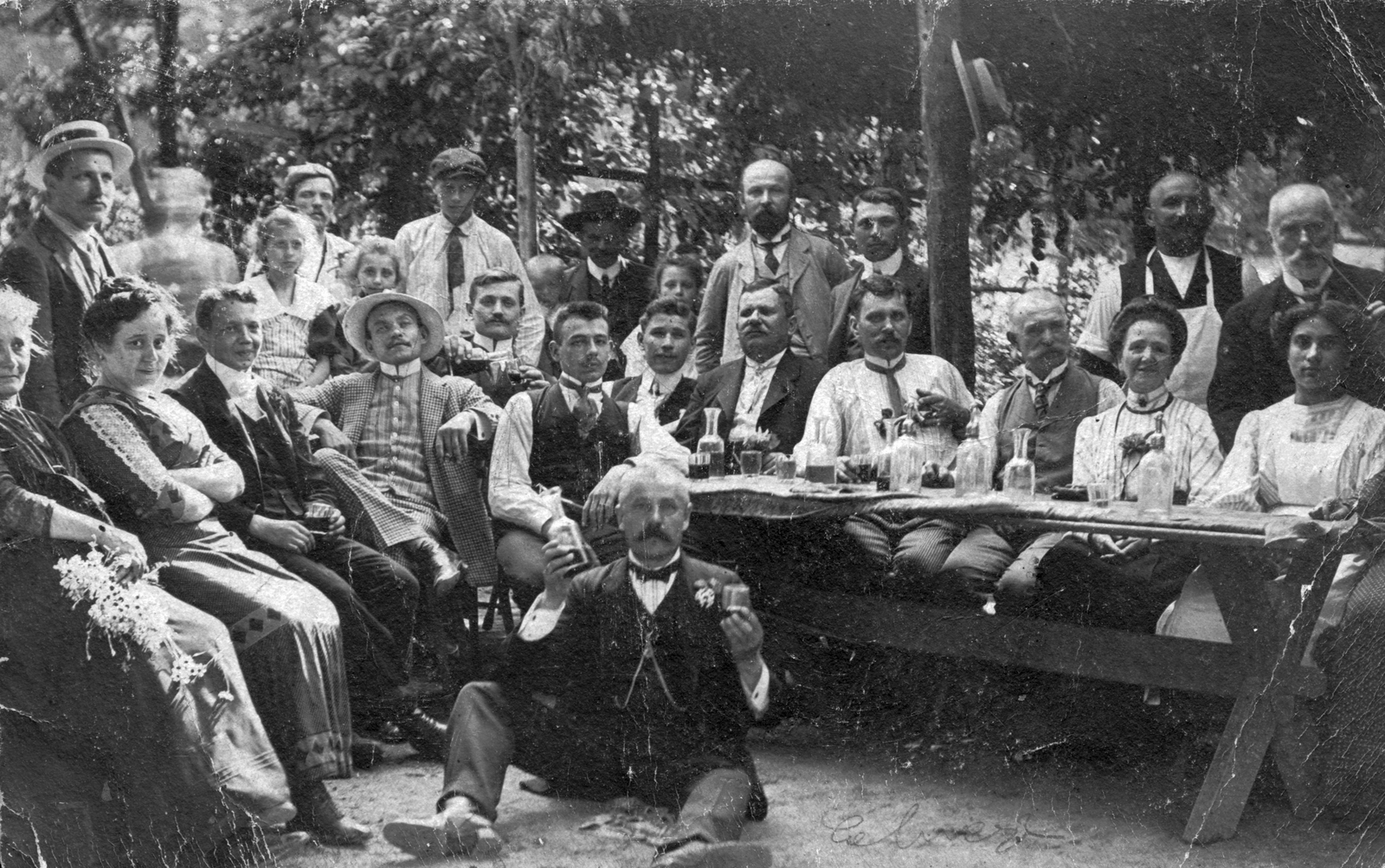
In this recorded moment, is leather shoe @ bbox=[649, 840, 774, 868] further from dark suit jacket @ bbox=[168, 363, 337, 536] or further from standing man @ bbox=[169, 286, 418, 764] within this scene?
dark suit jacket @ bbox=[168, 363, 337, 536]

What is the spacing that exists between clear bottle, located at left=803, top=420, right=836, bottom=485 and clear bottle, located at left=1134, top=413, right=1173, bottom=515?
0.92 meters

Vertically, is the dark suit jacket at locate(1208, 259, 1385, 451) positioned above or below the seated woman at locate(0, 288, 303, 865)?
above

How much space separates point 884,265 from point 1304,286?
1.28 m

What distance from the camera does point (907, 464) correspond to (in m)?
4.35

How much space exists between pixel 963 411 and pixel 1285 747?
54.5 inches

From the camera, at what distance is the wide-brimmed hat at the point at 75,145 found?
4.24 m

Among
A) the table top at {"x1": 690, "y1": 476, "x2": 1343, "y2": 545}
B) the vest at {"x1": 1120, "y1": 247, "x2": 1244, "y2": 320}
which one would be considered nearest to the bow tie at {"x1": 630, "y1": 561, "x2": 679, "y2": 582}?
the table top at {"x1": 690, "y1": 476, "x2": 1343, "y2": 545}

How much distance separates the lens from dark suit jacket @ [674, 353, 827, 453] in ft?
15.1

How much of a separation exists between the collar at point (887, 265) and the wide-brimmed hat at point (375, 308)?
56.1 inches

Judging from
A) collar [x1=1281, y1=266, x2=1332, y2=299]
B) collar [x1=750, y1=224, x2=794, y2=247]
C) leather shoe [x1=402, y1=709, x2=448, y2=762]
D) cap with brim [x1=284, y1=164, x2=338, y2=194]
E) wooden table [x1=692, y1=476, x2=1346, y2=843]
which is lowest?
leather shoe [x1=402, y1=709, x2=448, y2=762]

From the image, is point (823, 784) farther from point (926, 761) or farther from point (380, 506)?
point (380, 506)

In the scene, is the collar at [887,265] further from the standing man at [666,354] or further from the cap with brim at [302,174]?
the cap with brim at [302,174]

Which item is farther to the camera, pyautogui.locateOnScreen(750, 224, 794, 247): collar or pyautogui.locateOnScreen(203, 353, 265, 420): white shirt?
pyautogui.locateOnScreen(750, 224, 794, 247): collar

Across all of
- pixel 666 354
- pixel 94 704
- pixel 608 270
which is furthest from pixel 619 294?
pixel 94 704
